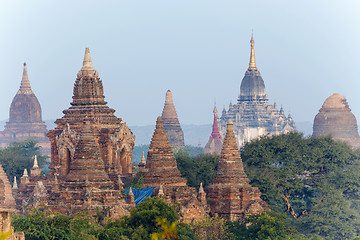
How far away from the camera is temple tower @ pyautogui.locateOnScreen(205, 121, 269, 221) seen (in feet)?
196

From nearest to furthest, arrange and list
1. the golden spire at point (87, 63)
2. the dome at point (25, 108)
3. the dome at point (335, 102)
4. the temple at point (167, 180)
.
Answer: the temple at point (167, 180) < the golden spire at point (87, 63) < the dome at point (335, 102) < the dome at point (25, 108)

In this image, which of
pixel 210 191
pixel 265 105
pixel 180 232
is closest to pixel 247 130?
pixel 265 105

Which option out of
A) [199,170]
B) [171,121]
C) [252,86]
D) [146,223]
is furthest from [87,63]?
[252,86]

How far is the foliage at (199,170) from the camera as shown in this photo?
68750 mm

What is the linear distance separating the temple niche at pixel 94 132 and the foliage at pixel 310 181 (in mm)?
6450

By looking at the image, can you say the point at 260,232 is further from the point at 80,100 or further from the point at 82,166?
the point at 80,100

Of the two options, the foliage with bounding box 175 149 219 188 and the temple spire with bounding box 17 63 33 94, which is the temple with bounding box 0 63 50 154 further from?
the foliage with bounding box 175 149 219 188

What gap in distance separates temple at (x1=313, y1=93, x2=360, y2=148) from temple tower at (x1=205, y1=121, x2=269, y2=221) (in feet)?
262

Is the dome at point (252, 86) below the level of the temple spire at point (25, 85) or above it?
above

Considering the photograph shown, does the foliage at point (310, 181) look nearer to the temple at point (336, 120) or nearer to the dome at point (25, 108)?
the temple at point (336, 120)

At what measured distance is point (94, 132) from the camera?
6906 cm

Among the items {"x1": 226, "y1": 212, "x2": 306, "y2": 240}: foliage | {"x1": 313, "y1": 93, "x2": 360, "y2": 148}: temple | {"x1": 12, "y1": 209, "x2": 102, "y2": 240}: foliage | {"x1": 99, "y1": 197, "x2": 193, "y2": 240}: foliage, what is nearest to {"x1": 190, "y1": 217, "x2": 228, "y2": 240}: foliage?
{"x1": 226, "y1": 212, "x2": 306, "y2": 240}: foliage

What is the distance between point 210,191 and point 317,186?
43.9ft

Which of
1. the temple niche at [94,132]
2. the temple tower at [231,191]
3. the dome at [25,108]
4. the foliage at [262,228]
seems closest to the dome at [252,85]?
the dome at [25,108]
